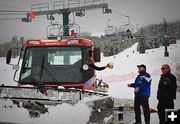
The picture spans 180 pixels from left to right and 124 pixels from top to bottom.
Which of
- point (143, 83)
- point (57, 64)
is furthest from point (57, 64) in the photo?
point (143, 83)

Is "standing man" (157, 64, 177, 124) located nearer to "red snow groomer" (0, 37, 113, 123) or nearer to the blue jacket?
the blue jacket

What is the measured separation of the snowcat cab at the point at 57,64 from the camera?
7.74 metres

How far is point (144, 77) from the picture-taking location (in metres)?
7.88

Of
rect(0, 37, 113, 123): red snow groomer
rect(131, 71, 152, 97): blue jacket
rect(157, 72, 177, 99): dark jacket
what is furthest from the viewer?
rect(131, 71, 152, 97): blue jacket

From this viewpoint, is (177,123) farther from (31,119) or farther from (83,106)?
(31,119)

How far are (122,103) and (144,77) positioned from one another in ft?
6.54

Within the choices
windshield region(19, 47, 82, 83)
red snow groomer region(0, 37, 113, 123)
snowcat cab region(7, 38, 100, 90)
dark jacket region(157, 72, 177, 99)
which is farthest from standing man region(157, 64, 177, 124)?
windshield region(19, 47, 82, 83)

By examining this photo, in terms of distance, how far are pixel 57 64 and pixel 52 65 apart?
148 mm

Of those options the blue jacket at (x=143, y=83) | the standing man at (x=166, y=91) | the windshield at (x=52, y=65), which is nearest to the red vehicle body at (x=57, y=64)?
the windshield at (x=52, y=65)

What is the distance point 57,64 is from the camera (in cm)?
802

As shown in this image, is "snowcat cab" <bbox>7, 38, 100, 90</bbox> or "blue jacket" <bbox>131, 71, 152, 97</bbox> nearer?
"snowcat cab" <bbox>7, 38, 100, 90</bbox>

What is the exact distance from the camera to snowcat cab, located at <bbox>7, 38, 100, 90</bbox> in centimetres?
774

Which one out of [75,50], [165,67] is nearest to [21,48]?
[75,50]

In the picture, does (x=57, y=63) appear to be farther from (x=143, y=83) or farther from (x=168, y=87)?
(x=168, y=87)
